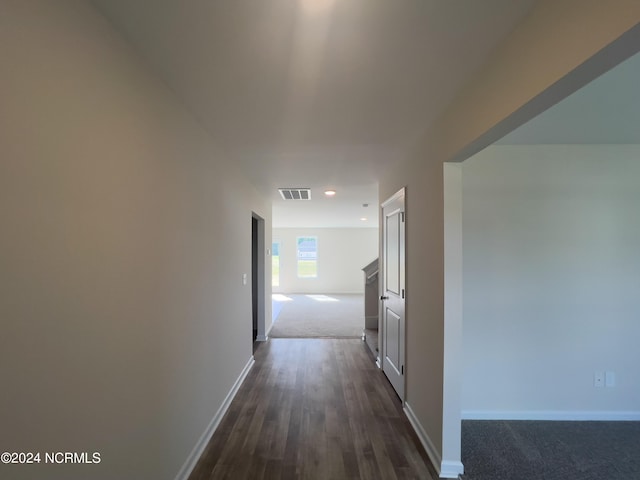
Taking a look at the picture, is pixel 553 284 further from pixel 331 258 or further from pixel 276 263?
pixel 276 263

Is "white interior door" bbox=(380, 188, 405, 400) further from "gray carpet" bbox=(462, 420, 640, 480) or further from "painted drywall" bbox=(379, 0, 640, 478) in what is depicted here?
"gray carpet" bbox=(462, 420, 640, 480)

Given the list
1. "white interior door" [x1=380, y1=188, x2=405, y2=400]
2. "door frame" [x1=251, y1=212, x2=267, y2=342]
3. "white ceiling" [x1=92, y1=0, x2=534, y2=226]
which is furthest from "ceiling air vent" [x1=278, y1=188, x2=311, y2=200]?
"white ceiling" [x1=92, y1=0, x2=534, y2=226]

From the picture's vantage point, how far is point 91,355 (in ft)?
3.38

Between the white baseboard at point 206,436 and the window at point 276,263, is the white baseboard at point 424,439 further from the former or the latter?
the window at point 276,263

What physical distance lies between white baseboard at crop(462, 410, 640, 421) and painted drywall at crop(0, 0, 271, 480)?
2262 millimetres

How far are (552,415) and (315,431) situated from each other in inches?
79.0

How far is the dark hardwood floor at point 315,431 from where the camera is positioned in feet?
6.20

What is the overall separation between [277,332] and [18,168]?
4.72 metres

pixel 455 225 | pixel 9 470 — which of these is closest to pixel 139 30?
pixel 9 470

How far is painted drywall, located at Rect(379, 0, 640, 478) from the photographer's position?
834 millimetres

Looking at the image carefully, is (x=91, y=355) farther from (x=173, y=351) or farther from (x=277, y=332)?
(x=277, y=332)

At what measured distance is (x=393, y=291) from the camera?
3092 millimetres

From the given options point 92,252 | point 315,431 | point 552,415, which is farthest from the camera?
point 552,415

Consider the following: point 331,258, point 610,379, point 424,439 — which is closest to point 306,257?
point 331,258
